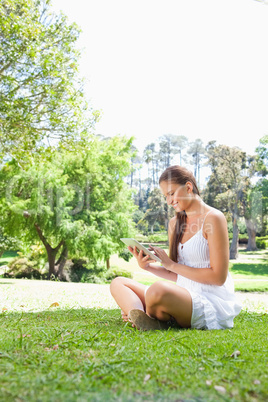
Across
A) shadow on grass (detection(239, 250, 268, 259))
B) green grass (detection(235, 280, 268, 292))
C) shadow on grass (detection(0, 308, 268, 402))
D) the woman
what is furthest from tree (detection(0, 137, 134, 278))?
shadow on grass (detection(0, 308, 268, 402))

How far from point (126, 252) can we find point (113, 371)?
996 centimetres

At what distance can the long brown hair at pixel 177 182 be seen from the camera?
2.07 meters

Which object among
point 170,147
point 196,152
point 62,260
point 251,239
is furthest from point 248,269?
point 62,260

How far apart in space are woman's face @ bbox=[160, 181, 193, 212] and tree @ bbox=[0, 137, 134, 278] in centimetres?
725

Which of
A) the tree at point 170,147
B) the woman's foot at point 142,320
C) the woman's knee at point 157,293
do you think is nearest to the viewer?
the woman's knee at point 157,293

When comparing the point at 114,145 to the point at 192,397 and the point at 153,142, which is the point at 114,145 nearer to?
the point at 153,142

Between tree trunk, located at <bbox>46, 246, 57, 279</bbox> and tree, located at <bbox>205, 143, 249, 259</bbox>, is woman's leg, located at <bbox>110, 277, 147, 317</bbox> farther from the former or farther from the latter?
tree, located at <bbox>205, 143, 249, 259</bbox>

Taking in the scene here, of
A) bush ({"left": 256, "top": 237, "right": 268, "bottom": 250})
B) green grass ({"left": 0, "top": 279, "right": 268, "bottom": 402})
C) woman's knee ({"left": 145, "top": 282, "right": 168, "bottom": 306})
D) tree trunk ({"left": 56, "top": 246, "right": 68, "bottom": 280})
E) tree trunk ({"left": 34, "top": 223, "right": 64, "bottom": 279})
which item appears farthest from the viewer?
bush ({"left": 256, "top": 237, "right": 268, "bottom": 250})

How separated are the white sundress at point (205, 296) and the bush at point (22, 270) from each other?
337 inches

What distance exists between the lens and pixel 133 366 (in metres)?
1.22

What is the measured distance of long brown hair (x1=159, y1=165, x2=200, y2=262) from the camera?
2070 mm

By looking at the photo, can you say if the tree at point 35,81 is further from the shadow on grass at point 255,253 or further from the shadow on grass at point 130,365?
the shadow on grass at point 255,253

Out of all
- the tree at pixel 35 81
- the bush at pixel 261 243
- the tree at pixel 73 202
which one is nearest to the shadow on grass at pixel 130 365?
the tree at pixel 35 81

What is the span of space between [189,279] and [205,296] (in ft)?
0.40
